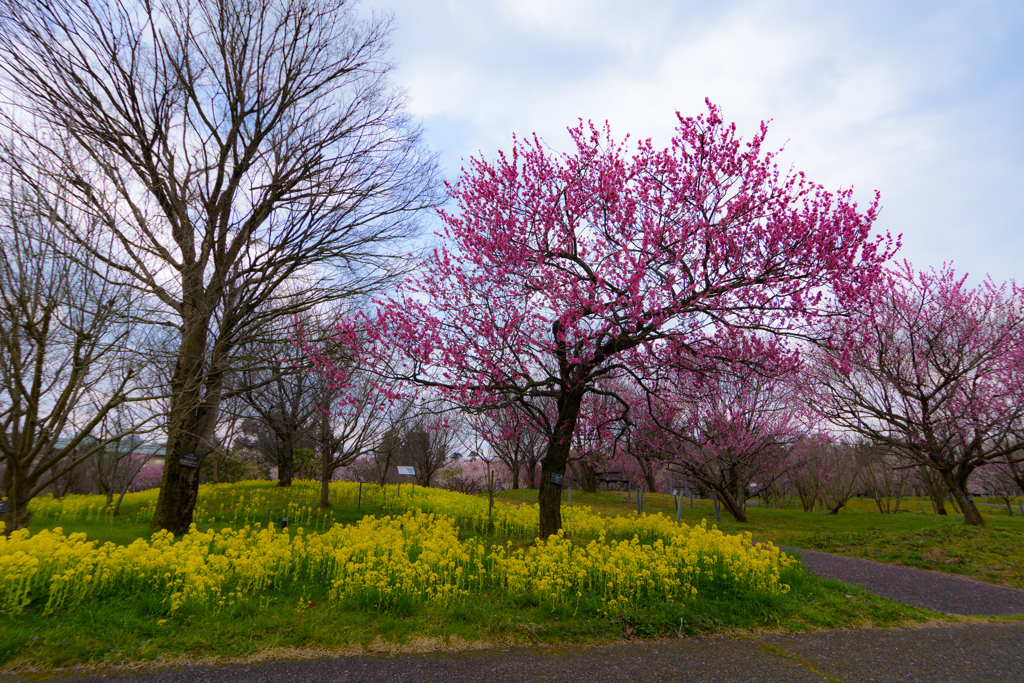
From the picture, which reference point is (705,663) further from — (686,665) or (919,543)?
(919,543)

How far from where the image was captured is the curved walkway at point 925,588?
7.01 metres

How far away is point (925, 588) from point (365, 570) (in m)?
9.38

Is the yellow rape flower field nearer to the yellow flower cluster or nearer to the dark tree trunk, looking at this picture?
the yellow flower cluster

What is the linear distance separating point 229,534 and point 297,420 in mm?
10357

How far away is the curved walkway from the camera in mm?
7005

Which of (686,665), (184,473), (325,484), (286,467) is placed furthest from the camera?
(286,467)

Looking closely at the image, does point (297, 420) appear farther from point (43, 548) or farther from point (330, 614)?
point (330, 614)

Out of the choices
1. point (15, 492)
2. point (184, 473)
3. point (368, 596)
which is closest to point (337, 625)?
point (368, 596)

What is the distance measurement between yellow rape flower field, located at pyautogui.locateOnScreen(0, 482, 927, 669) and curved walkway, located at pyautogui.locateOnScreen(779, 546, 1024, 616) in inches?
52.2

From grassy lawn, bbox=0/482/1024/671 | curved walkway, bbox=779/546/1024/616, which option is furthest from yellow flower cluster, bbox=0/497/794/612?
curved walkway, bbox=779/546/1024/616

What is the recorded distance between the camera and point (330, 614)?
4.95 m

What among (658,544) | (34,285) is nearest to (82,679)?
(34,285)

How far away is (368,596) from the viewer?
5.20 m

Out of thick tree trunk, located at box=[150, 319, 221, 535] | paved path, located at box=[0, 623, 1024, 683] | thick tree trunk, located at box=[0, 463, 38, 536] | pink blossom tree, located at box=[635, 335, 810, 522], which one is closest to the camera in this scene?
paved path, located at box=[0, 623, 1024, 683]
